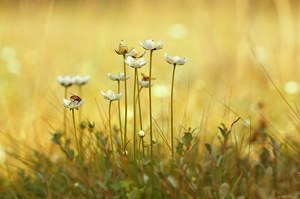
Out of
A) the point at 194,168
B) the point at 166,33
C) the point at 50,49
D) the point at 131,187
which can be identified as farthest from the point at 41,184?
the point at 166,33

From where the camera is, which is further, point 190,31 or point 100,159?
point 190,31

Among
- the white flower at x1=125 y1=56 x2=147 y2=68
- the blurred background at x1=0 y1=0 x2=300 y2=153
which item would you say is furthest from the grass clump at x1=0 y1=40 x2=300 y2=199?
the blurred background at x1=0 y1=0 x2=300 y2=153

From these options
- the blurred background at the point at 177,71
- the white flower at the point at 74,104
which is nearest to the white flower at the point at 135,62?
the white flower at the point at 74,104

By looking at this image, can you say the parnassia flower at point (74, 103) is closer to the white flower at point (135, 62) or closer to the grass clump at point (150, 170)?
the grass clump at point (150, 170)

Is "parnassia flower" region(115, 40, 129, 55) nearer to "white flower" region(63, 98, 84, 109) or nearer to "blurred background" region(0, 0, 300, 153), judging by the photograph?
"white flower" region(63, 98, 84, 109)

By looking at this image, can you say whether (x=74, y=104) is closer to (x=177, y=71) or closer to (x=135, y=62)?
(x=135, y=62)

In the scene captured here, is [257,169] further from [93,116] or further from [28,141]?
[93,116]
